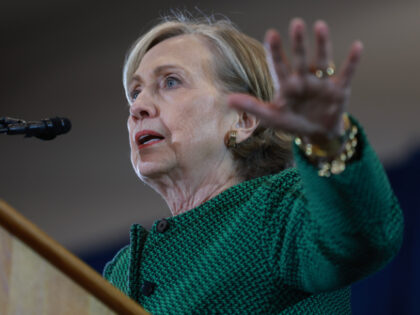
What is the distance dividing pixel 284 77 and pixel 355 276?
365 mm

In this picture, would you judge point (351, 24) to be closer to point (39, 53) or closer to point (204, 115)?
point (204, 115)

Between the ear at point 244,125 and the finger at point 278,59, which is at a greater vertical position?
the ear at point 244,125

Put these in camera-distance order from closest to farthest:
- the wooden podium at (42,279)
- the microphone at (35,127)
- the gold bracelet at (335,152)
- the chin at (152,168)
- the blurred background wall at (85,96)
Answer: the wooden podium at (42,279)
the gold bracelet at (335,152)
the microphone at (35,127)
the chin at (152,168)
the blurred background wall at (85,96)

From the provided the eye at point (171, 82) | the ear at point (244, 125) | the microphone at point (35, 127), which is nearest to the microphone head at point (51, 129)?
the microphone at point (35, 127)

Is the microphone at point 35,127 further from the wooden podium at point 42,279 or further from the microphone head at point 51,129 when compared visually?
the wooden podium at point 42,279

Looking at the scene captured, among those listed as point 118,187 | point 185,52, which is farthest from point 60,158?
point 185,52

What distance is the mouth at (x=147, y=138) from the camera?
1.38 meters

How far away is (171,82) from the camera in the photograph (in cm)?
145

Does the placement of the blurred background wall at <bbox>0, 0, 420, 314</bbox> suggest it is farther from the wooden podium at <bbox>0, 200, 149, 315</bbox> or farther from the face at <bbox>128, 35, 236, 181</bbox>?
the wooden podium at <bbox>0, 200, 149, 315</bbox>

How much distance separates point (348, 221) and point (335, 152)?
11 cm

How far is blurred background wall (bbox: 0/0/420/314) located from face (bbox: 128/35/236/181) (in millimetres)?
1311

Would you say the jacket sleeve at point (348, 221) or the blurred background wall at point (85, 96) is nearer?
the jacket sleeve at point (348, 221)

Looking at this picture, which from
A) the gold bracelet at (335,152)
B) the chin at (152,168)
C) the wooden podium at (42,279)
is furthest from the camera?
the chin at (152,168)

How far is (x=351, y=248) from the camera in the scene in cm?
84
